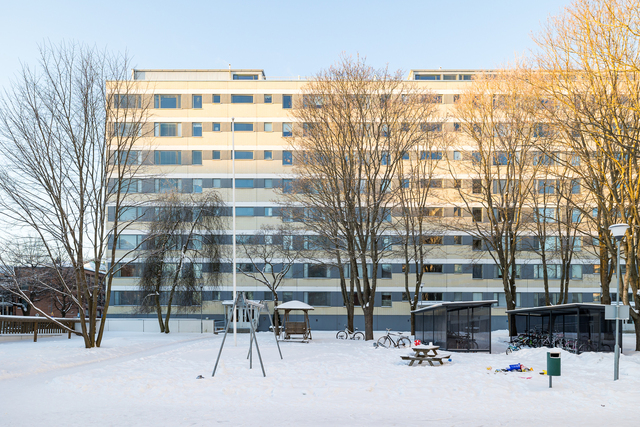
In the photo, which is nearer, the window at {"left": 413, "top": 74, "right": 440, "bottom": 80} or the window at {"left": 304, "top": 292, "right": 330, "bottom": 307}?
the window at {"left": 304, "top": 292, "right": 330, "bottom": 307}

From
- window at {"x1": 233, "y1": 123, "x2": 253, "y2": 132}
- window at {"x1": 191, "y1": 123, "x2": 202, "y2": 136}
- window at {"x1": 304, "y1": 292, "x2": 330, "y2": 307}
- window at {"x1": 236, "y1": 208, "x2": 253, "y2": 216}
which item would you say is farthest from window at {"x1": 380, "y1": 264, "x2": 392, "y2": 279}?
window at {"x1": 191, "y1": 123, "x2": 202, "y2": 136}

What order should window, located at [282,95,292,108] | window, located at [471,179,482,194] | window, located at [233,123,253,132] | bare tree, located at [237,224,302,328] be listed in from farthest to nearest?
window, located at [282,95,292,108]
window, located at [233,123,253,132]
bare tree, located at [237,224,302,328]
window, located at [471,179,482,194]

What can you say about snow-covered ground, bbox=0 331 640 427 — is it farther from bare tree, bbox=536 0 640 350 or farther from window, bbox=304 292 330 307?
window, bbox=304 292 330 307

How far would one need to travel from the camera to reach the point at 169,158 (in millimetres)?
50281

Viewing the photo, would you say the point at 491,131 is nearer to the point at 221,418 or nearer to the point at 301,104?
the point at 301,104

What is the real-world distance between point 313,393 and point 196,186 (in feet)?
131

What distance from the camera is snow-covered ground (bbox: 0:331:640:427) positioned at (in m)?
10.0

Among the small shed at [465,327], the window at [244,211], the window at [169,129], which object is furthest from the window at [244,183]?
the small shed at [465,327]

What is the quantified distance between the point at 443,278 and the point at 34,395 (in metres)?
41.6

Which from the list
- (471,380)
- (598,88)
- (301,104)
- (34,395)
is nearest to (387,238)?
(301,104)

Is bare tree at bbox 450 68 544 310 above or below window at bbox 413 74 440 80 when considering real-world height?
below

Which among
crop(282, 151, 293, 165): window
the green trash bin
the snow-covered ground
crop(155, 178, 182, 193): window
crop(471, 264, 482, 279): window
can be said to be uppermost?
crop(282, 151, 293, 165): window

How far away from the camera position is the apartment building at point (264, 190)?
4922 centimetres

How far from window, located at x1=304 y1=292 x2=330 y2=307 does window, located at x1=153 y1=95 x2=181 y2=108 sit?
879 inches
